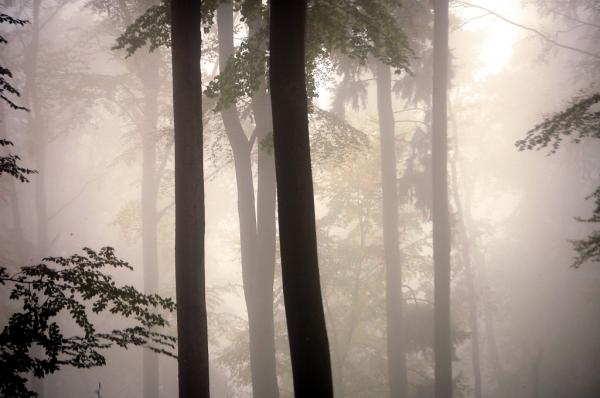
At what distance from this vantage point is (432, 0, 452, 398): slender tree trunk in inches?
357

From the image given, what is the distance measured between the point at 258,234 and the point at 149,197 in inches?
259

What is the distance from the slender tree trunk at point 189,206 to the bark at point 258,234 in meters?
3.96

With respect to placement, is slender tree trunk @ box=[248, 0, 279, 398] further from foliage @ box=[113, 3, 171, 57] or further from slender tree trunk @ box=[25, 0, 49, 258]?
slender tree trunk @ box=[25, 0, 49, 258]

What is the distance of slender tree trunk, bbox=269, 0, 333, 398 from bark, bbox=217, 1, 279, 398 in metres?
4.94

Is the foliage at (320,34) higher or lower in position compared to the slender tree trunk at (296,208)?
higher

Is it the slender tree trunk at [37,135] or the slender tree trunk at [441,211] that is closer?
the slender tree trunk at [441,211]

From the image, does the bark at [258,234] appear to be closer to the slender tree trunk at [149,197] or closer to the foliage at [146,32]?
the foliage at [146,32]

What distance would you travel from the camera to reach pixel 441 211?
908 centimetres

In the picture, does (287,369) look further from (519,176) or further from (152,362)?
(519,176)

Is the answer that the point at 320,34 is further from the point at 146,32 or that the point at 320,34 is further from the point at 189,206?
the point at 189,206

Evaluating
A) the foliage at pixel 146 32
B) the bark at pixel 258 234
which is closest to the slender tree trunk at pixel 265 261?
the bark at pixel 258 234

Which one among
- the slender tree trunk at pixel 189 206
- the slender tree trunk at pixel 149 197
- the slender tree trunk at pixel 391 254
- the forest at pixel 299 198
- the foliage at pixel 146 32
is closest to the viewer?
the forest at pixel 299 198

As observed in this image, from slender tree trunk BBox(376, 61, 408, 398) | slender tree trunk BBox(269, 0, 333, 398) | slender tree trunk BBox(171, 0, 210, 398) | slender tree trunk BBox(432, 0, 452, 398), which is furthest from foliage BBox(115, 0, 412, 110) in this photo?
slender tree trunk BBox(376, 61, 408, 398)

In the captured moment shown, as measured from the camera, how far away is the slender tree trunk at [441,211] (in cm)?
907
